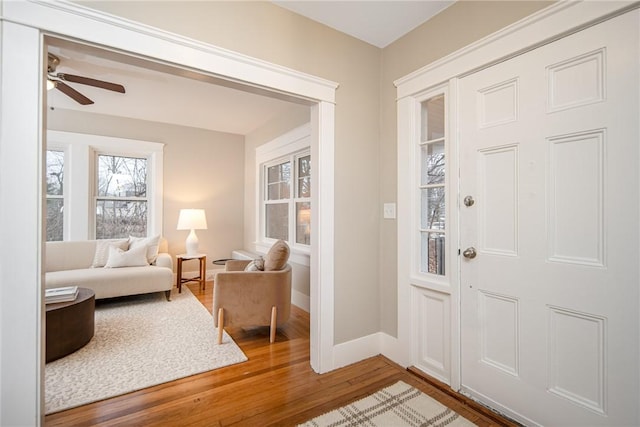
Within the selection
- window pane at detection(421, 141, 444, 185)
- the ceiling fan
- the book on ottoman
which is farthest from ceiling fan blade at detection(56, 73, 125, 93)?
window pane at detection(421, 141, 444, 185)

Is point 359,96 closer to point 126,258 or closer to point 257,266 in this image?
point 257,266

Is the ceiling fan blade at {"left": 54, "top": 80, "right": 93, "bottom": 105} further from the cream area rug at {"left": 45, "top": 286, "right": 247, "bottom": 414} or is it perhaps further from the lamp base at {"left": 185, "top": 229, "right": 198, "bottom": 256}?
the cream area rug at {"left": 45, "top": 286, "right": 247, "bottom": 414}

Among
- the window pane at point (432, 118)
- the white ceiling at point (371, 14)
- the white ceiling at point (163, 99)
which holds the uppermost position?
the white ceiling at point (163, 99)

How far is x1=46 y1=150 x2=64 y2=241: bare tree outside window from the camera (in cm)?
416

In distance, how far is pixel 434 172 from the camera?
2148 mm

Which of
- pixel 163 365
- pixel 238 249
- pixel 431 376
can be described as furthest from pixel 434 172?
pixel 238 249

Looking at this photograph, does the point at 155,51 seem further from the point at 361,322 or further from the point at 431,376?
the point at 431,376

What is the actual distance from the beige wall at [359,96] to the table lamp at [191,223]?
9.86ft

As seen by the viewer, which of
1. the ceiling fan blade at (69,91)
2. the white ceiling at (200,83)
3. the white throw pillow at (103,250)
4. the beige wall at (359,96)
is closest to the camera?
the beige wall at (359,96)

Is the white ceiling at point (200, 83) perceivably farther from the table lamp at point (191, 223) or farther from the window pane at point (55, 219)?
the table lamp at point (191, 223)

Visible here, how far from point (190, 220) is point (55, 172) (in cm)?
194

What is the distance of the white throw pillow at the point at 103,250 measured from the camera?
3932 millimetres

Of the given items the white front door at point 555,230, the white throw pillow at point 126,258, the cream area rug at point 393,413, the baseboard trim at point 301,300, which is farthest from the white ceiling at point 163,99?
the cream area rug at point 393,413

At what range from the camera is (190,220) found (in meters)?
4.46
